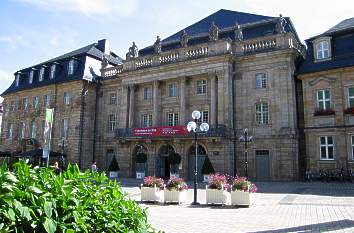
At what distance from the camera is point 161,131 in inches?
1236

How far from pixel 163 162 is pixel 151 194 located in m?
18.4

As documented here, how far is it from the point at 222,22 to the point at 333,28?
12364 millimetres

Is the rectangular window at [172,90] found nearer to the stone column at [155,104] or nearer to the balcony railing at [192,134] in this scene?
the stone column at [155,104]

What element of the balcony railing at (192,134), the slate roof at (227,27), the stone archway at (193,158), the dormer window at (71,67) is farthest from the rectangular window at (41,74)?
the stone archway at (193,158)

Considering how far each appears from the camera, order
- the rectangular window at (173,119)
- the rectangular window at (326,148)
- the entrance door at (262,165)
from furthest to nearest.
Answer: the rectangular window at (173,119) < the entrance door at (262,165) < the rectangular window at (326,148)

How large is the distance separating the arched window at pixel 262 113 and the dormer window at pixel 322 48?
5831 mm

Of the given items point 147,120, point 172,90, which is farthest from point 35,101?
point 172,90

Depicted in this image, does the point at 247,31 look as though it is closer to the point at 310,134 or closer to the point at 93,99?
the point at 310,134

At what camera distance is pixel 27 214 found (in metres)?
3.00

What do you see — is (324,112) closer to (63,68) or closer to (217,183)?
(217,183)

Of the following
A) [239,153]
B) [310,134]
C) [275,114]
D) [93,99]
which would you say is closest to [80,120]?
[93,99]

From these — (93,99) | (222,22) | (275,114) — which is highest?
(222,22)

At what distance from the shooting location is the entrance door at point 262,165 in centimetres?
2820

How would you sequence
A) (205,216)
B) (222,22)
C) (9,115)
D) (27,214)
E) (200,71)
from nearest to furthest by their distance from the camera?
(27,214), (205,216), (200,71), (222,22), (9,115)
